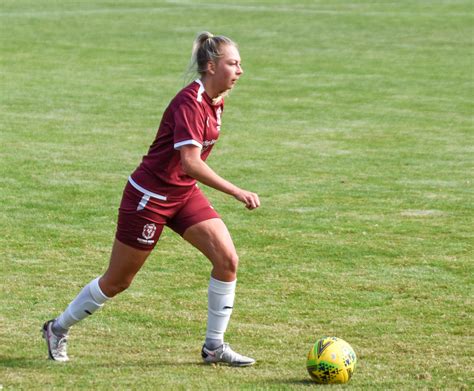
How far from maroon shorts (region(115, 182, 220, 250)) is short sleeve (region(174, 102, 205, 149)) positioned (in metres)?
0.51

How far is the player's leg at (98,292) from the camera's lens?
754 cm

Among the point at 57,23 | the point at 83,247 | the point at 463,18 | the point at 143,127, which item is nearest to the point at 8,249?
the point at 83,247

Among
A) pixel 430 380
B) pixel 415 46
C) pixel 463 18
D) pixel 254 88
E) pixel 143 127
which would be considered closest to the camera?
pixel 430 380

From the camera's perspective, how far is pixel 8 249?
11375 mm

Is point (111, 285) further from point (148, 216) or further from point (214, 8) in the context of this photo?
point (214, 8)

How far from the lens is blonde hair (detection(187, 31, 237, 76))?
24.3 ft

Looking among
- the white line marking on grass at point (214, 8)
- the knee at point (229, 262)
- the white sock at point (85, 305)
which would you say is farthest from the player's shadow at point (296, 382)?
the white line marking on grass at point (214, 8)

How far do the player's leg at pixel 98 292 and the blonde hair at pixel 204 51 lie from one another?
1342 mm

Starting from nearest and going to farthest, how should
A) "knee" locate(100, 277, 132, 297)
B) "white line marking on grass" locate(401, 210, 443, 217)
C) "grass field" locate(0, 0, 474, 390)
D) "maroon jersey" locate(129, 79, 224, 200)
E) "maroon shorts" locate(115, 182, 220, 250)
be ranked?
"maroon jersey" locate(129, 79, 224, 200)
"maroon shorts" locate(115, 182, 220, 250)
"knee" locate(100, 277, 132, 297)
"grass field" locate(0, 0, 474, 390)
"white line marking on grass" locate(401, 210, 443, 217)

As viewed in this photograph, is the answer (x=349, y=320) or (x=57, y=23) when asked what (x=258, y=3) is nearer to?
(x=57, y=23)

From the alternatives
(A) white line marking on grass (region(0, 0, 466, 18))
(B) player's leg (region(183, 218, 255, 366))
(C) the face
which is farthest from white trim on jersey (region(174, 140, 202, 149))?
(A) white line marking on grass (region(0, 0, 466, 18))

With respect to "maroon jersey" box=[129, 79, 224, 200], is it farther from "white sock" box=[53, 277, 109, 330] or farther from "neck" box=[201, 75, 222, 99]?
"white sock" box=[53, 277, 109, 330]

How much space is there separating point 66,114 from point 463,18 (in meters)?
25.6

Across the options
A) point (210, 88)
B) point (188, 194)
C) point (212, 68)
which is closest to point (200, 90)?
point (210, 88)
